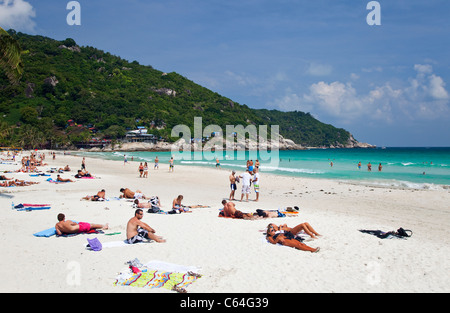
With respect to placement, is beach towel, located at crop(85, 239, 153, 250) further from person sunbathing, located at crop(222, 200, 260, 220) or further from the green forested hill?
the green forested hill

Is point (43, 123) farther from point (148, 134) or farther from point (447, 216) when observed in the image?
point (447, 216)

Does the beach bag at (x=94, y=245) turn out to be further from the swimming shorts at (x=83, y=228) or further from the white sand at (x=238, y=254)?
the swimming shorts at (x=83, y=228)

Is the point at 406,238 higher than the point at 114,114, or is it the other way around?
the point at 114,114

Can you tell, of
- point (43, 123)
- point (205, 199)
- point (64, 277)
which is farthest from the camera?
point (43, 123)

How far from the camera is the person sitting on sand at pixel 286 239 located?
6566 millimetres

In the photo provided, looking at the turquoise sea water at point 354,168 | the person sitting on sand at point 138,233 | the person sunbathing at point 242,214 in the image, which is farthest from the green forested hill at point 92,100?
the person sitting on sand at point 138,233

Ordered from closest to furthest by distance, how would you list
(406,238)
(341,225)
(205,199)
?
(406,238) → (341,225) → (205,199)

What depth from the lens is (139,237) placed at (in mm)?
7090

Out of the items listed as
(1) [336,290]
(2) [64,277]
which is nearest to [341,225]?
(1) [336,290]

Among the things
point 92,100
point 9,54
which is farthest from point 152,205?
point 92,100

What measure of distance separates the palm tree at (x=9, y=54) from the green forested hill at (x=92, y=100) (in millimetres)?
67005

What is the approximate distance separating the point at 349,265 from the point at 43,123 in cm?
9524

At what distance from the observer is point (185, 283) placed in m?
4.83

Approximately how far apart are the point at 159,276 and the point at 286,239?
3069 millimetres
